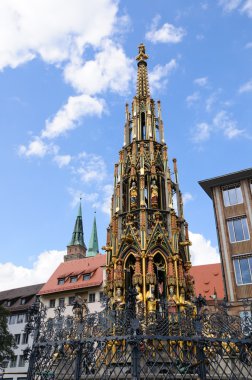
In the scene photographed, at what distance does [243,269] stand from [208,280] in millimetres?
15847

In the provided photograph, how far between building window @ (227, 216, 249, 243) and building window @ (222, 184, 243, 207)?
1.43 metres

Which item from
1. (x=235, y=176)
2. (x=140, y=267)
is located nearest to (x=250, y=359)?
(x=140, y=267)

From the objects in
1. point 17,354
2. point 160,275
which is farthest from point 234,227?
point 17,354

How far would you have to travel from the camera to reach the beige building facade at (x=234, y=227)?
23.5 m

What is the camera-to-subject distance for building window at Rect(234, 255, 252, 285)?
77.1ft

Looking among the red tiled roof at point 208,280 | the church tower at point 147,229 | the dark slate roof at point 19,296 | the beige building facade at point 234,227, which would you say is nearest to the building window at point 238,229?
the beige building facade at point 234,227

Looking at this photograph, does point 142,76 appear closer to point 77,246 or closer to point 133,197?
point 133,197

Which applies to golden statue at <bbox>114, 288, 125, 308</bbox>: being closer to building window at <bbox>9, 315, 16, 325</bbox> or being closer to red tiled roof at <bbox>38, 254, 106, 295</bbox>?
red tiled roof at <bbox>38, 254, 106, 295</bbox>

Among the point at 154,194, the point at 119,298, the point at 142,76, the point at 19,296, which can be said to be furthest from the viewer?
the point at 19,296

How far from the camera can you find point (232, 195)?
88.7ft

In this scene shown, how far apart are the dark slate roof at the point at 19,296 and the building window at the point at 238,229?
2689 cm

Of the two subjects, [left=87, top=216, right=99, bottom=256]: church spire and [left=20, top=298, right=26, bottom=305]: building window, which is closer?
[left=20, top=298, right=26, bottom=305]: building window

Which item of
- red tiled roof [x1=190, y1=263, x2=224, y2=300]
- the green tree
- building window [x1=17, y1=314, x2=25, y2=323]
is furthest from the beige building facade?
building window [x1=17, y1=314, x2=25, y2=323]

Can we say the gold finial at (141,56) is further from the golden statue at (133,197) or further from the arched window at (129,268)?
the arched window at (129,268)
